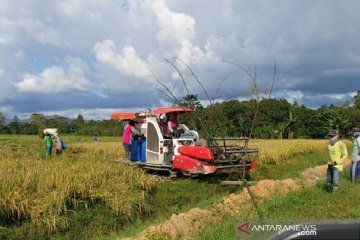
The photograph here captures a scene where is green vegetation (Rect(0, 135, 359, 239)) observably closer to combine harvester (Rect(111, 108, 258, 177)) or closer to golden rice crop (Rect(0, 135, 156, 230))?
golden rice crop (Rect(0, 135, 156, 230))

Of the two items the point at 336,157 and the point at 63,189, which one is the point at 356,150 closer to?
the point at 336,157

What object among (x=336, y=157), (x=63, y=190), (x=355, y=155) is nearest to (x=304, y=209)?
(x=336, y=157)

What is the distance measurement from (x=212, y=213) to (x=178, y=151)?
5206 mm

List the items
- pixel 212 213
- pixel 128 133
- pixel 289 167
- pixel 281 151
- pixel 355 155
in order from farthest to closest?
pixel 281 151 < pixel 289 167 < pixel 128 133 < pixel 355 155 < pixel 212 213

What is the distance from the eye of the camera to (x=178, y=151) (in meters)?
14.4

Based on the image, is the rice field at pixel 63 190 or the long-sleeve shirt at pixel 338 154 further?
the long-sleeve shirt at pixel 338 154

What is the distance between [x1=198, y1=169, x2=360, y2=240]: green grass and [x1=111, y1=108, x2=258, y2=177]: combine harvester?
8.55ft

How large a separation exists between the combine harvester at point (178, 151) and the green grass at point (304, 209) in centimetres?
261

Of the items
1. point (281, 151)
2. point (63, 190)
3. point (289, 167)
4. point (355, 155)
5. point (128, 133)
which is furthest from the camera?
point (281, 151)

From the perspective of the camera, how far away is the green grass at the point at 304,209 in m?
7.43

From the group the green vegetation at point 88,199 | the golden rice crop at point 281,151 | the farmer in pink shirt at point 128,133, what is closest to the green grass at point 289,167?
the golden rice crop at point 281,151

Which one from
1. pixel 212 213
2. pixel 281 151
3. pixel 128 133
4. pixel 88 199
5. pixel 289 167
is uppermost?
pixel 128 133

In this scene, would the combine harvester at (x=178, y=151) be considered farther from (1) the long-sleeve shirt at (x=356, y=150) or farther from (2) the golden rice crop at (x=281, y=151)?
(2) the golden rice crop at (x=281, y=151)

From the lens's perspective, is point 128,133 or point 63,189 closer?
point 63,189
